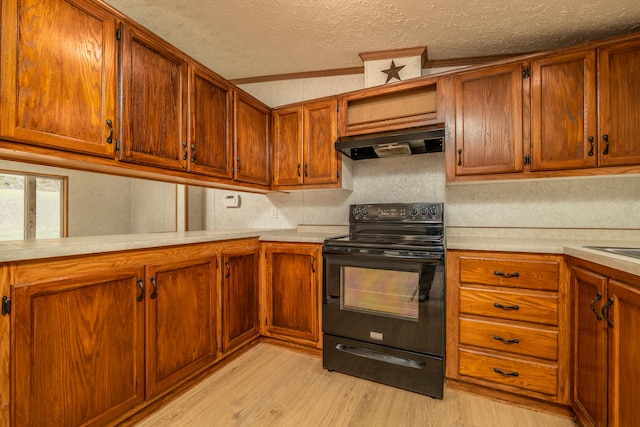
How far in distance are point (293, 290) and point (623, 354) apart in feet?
6.04

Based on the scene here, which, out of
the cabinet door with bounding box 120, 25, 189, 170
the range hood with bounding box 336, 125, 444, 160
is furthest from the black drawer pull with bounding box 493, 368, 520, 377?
the cabinet door with bounding box 120, 25, 189, 170

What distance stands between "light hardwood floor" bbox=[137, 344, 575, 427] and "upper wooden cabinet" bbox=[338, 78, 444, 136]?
6.17 feet

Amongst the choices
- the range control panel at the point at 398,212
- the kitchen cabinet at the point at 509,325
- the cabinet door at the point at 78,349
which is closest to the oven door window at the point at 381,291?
the kitchen cabinet at the point at 509,325

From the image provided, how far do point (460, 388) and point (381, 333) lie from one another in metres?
0.60

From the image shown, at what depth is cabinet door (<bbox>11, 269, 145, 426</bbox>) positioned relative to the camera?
107 centimetres

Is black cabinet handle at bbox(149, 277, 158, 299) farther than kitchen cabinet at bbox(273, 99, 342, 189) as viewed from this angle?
No

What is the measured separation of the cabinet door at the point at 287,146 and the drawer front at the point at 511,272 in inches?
60.2

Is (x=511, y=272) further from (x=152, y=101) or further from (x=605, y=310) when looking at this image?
(x=152, y=101)

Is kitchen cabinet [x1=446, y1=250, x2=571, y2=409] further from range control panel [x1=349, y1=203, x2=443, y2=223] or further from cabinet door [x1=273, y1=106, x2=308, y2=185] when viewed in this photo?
cabinet door [x1=273, y1=106, x2=308, y2=185]

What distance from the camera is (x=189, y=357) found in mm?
1762

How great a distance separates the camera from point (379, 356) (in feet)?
6.12

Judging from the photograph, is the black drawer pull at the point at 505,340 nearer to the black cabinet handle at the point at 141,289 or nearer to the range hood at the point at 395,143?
the range hood at the point at 395,143

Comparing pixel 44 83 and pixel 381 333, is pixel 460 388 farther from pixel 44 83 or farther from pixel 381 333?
pixel 44 83

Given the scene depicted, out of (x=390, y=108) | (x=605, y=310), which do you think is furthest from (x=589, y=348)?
(x=390, y=108)
